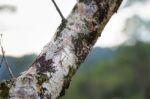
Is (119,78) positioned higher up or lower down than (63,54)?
lower down

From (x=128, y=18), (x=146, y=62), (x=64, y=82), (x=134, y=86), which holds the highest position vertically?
(x=64, y=82)

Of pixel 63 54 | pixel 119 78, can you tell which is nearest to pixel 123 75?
pixel 119 78

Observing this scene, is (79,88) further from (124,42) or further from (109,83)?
(124,42)

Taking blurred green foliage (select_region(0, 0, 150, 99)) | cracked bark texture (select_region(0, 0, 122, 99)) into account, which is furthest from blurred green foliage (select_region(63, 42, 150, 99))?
cracked bark texture (select_region(0, 0, 122, 99))

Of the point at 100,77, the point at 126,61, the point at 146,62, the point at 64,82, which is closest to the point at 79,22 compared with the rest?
the point at 64,82

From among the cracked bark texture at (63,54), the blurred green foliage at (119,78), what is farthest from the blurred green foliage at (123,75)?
the cracked bark texture at (63,54)

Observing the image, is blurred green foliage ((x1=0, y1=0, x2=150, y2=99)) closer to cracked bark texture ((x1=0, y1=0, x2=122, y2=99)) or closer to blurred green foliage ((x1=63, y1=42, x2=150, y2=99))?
blurred green foliage ((x1=63, y1=42, x2=150, y2=99))

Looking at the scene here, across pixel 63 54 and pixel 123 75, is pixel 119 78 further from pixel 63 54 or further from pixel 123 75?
pixel 63 54

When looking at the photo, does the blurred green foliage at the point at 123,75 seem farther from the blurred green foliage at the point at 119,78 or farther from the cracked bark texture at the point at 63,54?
the cracked bark texture at the point at 63,54
